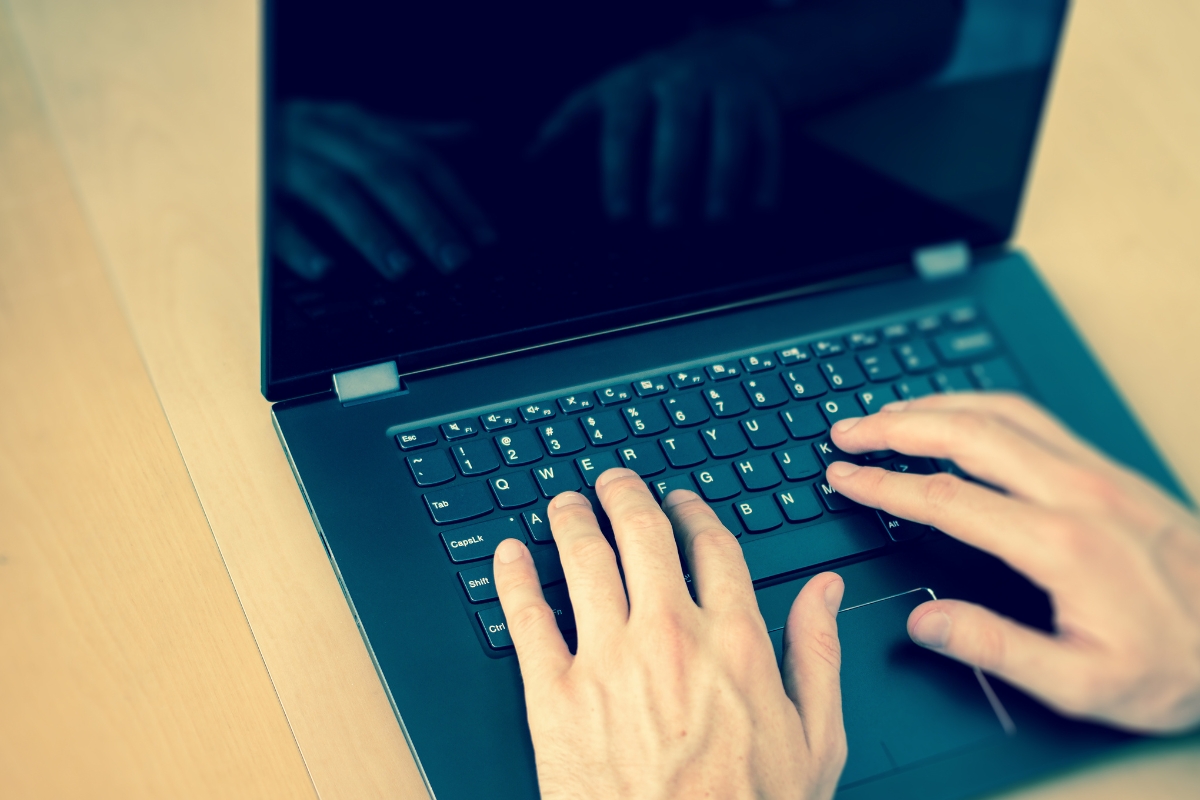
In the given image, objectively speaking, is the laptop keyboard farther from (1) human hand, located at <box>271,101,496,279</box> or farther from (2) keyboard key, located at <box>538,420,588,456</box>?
(1) human hand, located at <box>271,101,496,279</box>

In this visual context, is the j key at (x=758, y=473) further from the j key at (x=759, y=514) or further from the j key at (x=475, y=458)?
the j key at (x=475, y=458)

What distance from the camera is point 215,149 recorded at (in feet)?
2.31

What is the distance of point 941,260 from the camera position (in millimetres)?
711

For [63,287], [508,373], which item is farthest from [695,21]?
[63,287]

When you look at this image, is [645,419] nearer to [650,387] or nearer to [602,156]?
[650,387]

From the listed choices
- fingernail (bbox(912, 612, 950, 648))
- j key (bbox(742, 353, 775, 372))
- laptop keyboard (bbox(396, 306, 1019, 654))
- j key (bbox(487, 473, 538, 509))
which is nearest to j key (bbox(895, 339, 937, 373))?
laptop keyboard (bbox(396, 306, 1019, 654))

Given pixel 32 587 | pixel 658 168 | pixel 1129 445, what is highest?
pixel 658 168

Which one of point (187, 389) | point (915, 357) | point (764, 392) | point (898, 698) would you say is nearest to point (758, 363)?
point (764, 392)

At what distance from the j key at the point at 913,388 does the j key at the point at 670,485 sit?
19 centimetres

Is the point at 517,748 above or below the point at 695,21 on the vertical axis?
below

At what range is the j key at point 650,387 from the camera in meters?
0.60

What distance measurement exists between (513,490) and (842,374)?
0.26m

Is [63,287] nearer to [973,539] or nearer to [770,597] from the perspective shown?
[770,597]

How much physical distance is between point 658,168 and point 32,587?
1.47 feet
